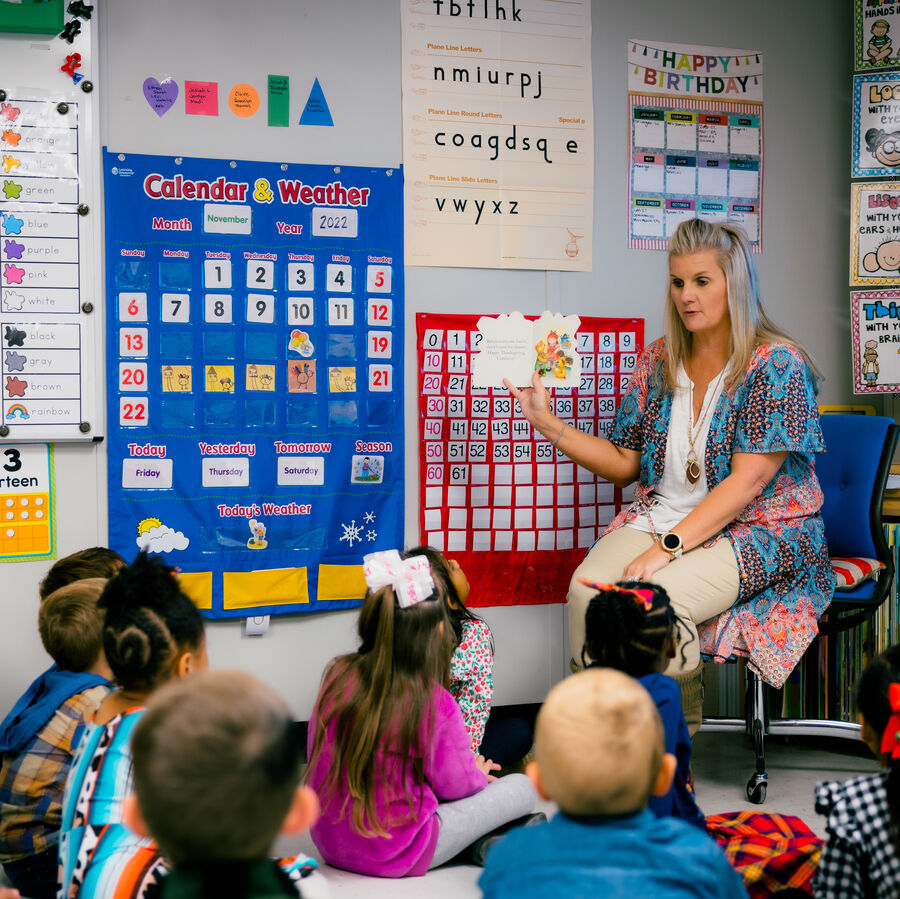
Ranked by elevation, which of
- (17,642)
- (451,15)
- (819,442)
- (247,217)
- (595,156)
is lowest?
(17,642)

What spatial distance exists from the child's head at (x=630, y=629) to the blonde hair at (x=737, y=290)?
0.99 metres

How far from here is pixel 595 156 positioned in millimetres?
3260

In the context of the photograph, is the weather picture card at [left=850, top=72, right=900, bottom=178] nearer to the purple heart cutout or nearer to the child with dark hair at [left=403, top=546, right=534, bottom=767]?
the child with dark hair at [left=403, top=546, right=534, bottom=767]

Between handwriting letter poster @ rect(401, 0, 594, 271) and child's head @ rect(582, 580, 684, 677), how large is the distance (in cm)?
152

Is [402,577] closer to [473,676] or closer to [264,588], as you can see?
[473,676]

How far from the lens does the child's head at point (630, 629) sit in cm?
190

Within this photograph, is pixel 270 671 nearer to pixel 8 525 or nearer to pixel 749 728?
pixel 8 525

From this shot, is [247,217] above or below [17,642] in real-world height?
above

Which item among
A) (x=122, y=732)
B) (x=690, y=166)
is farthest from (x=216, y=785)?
(x=690, y=166)

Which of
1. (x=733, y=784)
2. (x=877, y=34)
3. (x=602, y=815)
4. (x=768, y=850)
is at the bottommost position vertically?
(x=733, y=784)

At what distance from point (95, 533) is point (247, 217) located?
1013mm

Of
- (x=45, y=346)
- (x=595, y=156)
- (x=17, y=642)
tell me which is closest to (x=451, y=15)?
(x=595, y=156)

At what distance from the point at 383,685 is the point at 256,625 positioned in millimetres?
1035

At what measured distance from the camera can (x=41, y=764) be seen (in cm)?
188
